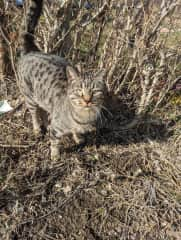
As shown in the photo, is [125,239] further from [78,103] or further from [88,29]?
[88,29]

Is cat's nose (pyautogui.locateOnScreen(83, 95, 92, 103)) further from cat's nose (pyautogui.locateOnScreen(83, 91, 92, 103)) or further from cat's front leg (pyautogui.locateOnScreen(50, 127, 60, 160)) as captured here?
cat's front leg (pyautogui.locateOnScreen(50, 127, 60, 160))

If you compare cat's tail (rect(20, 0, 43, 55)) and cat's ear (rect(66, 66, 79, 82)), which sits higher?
cat's tail (rect(20, 0, 43, 55))

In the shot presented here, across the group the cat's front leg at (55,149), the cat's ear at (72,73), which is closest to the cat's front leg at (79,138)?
the cat's front leg at (55,149)

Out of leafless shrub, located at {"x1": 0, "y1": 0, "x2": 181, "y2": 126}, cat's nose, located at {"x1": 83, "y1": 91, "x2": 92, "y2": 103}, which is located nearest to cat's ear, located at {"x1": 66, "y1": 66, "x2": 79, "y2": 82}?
cat's nose, located at {"x1": 83, "y1": 91, "x2": 92, "y2": 103}

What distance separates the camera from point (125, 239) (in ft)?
6.46

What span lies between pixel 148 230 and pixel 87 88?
118 cm

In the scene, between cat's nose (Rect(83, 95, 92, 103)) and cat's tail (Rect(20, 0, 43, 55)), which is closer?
cat's nose (Rect(83, 95, 92, 103))

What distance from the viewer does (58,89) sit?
227cm

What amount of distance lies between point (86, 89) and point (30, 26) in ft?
3.06

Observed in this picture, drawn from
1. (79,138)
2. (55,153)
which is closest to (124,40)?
(79,138)

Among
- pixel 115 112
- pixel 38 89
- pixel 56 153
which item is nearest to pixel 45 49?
pixel 38 89

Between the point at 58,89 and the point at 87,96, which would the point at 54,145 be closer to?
the point at 58,89

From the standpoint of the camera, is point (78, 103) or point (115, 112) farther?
point (115, 112)

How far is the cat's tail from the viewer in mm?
2216
